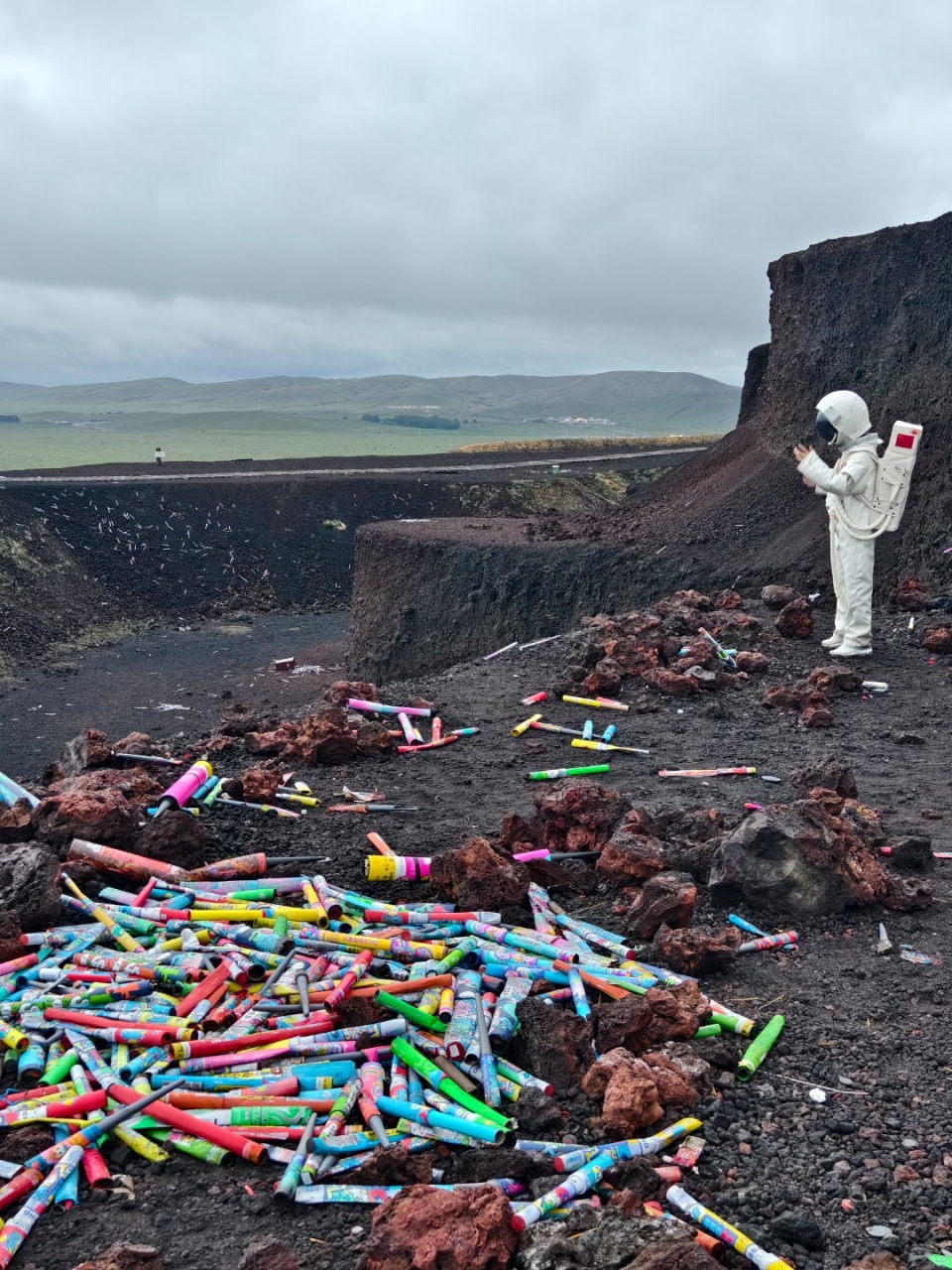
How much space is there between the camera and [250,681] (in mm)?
22594

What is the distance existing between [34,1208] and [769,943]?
3.97 meters

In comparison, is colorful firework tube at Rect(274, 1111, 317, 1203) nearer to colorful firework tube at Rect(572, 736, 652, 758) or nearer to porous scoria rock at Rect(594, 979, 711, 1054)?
porous scoria rock at Rect(594, 979, 711, 1054)

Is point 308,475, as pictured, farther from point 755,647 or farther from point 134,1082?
point 134,1082

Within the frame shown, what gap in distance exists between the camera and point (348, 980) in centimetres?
511

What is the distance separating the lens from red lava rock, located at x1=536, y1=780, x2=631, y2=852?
23.8ft

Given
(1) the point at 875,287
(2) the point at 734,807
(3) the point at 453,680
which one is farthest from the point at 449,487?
(2) the point at 734,807

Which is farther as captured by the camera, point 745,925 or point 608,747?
point 608,747

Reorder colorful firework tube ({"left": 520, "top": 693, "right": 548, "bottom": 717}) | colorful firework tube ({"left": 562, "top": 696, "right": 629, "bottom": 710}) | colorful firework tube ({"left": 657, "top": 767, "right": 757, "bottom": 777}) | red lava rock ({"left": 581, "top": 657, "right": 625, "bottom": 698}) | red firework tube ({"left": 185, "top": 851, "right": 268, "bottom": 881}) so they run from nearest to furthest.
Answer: red firework tube ({"left": 185, "top": 851, "right": 268, "bottom": 881}), colorful firework tube ({"left": 657, "top": 767, "right": 757, "bottom": 777}), colorful firework tube ({"left": 562, "top": 696, "right": 629, "bottom": 710}), colorful firework tube ({"left": 520, "top": 693, "right": 548, "bottom": 717}), red lava rock ({"left": 581, "top": 657, "right": 625, "bottom": 698})

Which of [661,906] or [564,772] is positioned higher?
[661,906]

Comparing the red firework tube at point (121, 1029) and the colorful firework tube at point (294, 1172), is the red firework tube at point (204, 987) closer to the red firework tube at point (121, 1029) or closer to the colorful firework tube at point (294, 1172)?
the red firework tube at point (121, 1029)

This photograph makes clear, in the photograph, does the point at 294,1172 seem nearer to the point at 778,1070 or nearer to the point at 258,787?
the point at 778,1070

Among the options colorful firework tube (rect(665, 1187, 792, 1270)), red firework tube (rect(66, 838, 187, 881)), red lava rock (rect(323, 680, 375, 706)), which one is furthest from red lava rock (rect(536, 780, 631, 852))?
red lava rock (rect(323, 680, 375, 706))

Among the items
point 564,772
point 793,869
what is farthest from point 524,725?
point 793,869

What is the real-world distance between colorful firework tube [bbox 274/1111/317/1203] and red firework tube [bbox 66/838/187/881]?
9.29 feet
